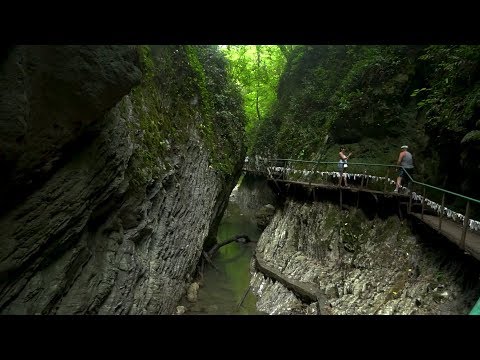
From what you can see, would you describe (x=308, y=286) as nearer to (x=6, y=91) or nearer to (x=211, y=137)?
(x=211, y=137)

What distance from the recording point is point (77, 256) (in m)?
5.68

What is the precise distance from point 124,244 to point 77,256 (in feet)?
5.52

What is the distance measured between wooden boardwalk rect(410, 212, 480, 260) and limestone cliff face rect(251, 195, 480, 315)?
13.3 inches

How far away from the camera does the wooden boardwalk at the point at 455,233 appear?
236 inches

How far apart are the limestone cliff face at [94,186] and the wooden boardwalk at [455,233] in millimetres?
6886

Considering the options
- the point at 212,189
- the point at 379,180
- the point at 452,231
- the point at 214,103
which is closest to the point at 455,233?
the point at 452,231

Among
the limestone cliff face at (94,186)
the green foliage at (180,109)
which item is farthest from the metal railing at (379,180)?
the limestone cliff face at (94,186)

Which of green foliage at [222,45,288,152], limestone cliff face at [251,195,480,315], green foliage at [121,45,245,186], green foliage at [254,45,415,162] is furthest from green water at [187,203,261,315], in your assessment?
green foliage at [222,45,288,152]

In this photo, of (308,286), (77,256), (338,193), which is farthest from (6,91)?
(338,193)

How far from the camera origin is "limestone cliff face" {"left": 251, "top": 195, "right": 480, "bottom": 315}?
6.82 meters

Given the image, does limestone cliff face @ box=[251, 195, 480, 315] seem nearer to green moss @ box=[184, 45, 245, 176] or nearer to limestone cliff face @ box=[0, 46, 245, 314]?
limestone cliff face @ box=[0, 46, 245, 314]

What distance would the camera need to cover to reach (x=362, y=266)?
10148 mm

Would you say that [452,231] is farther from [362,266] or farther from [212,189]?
[212,189]

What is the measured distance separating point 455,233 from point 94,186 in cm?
763
